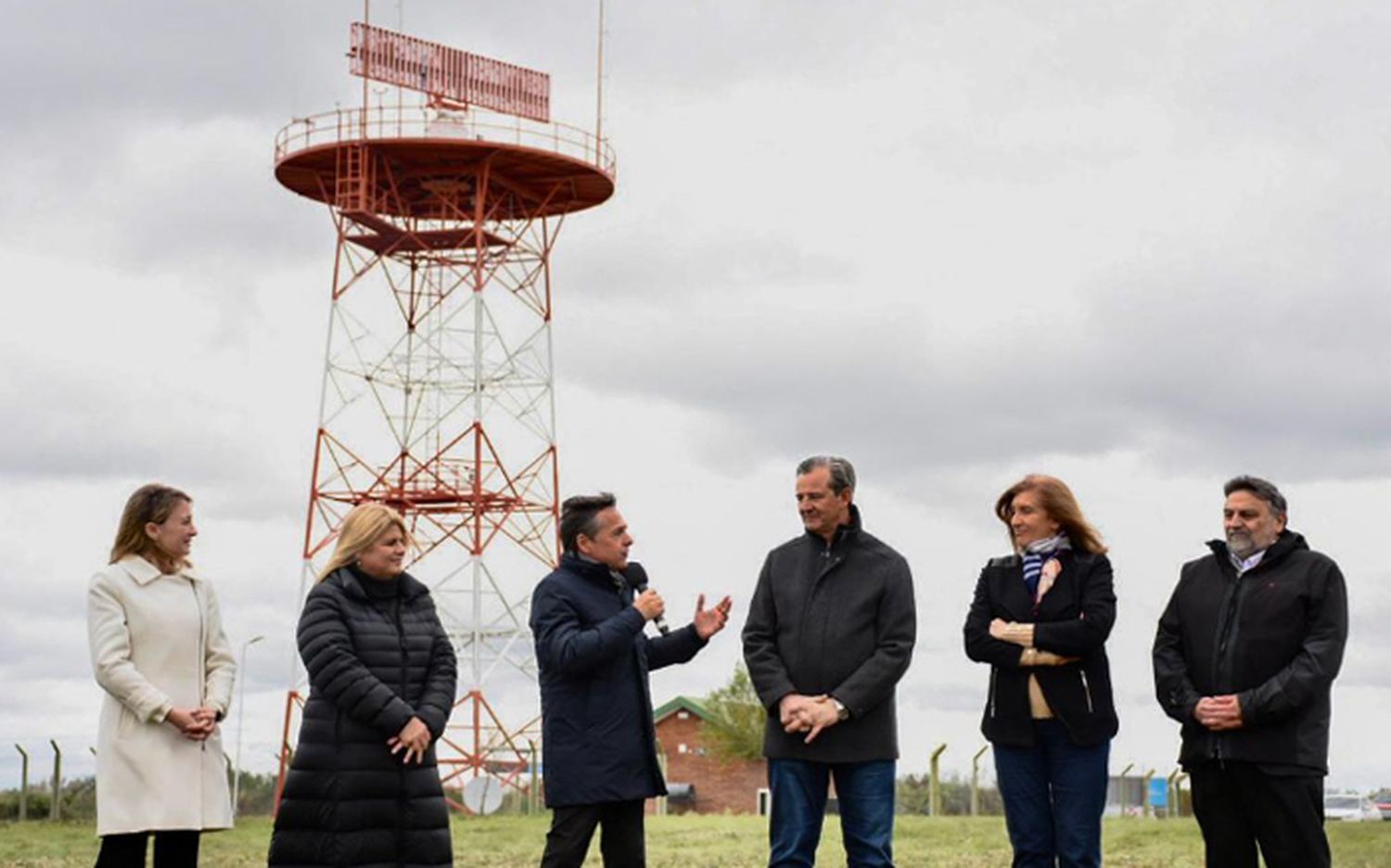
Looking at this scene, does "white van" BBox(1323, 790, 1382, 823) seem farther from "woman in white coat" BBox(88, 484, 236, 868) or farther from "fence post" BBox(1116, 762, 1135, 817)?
"woman in white coat" BBox(88, 484, 236, 868)

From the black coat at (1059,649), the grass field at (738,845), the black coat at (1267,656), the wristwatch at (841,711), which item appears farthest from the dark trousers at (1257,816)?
the grass field at (738,845)

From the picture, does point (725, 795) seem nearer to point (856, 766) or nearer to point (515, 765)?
A: point (515, 765)

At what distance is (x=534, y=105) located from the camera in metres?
42.0

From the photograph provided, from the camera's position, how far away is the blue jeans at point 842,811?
1020 cm

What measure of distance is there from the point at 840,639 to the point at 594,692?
1156mm

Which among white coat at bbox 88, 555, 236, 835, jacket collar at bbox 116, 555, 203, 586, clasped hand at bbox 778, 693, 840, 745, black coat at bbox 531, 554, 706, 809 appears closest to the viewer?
clasped hand at bbox 778, 693, 840, 745

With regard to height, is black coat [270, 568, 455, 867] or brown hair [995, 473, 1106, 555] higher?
brown hair [995, 473, 1106, 555]

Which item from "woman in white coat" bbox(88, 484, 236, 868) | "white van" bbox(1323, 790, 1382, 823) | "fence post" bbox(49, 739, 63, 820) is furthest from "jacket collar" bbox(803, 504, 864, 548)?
"white van" bbox(1323, 790, 1382, 823)

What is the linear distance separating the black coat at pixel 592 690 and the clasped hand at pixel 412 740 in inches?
24.4

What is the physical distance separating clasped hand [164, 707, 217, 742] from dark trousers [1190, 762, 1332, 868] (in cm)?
464

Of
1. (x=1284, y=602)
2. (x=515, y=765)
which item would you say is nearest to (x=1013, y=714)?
(x=1284, y=602)

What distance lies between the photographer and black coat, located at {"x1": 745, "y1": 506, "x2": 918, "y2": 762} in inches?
400

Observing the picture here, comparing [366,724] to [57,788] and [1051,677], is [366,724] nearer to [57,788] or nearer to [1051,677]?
[1051,677]

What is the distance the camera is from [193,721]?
10391mm
